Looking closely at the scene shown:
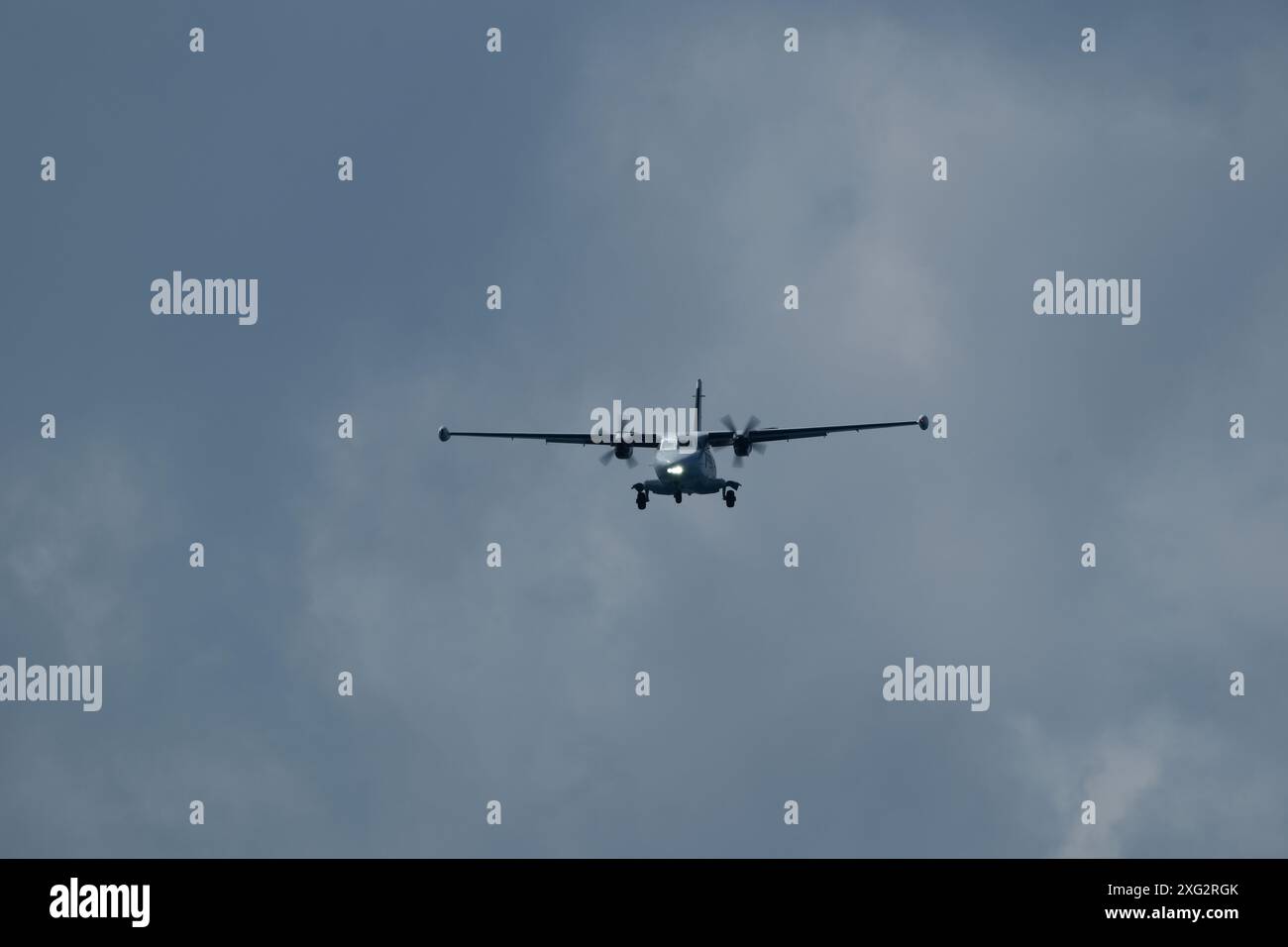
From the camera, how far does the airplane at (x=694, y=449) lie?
94.4 m

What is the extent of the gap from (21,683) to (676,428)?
138 ft

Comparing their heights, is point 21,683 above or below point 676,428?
below

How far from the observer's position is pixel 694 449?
311 ft

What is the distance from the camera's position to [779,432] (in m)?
101

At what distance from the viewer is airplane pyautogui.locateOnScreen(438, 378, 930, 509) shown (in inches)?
3716
